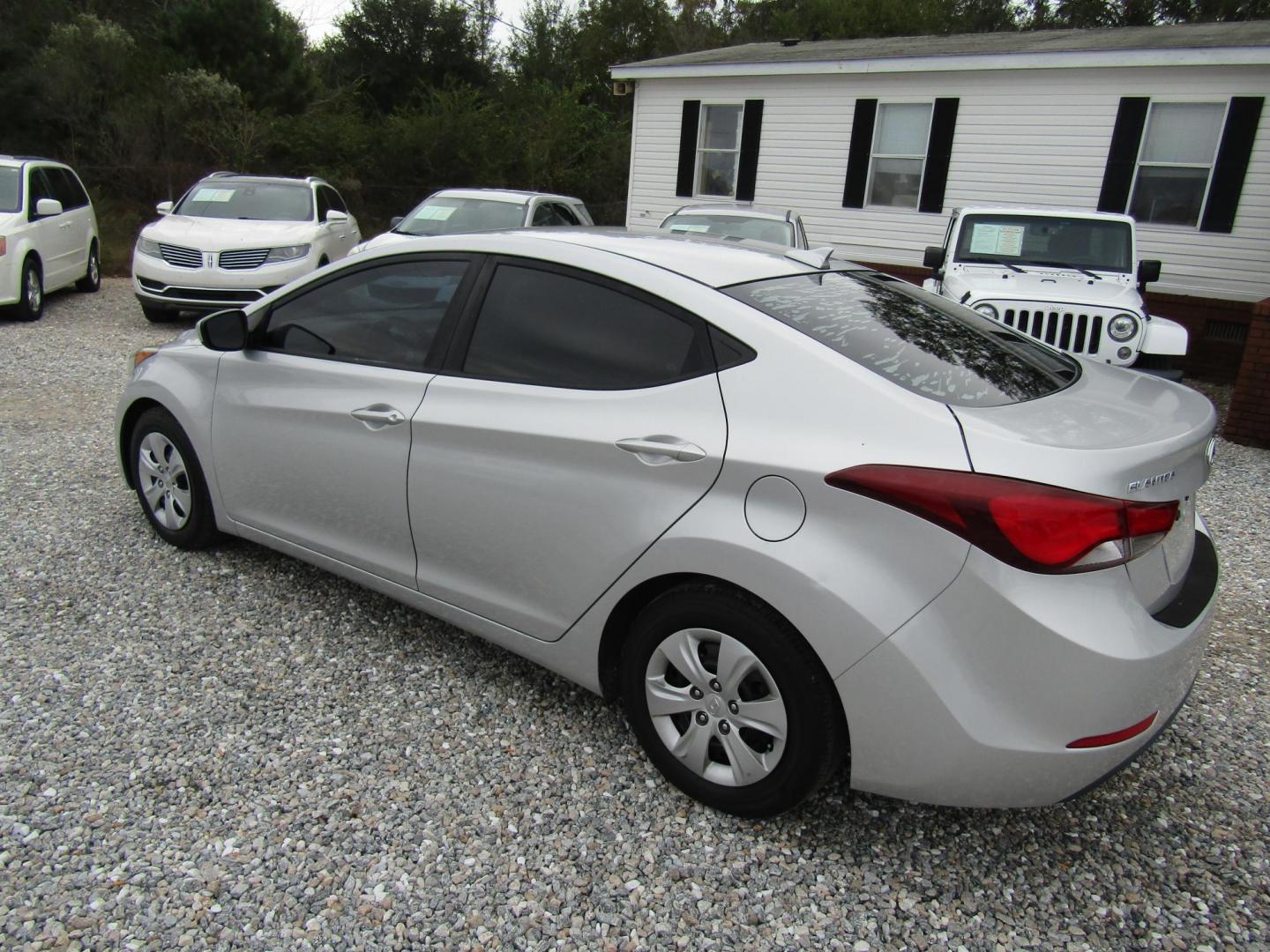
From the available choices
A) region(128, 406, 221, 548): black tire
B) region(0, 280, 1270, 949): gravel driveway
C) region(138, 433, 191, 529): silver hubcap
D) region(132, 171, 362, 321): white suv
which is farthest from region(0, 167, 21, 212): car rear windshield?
region(0, 280, 1270, 949): gravel driveway

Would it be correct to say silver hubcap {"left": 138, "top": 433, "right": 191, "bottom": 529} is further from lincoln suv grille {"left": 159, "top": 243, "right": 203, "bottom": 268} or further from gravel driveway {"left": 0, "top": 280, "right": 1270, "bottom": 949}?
lincoln suv grille {"left": 159, "top": 243, "right": 203, "bottom": 268}

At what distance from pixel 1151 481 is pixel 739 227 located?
797 centimetres

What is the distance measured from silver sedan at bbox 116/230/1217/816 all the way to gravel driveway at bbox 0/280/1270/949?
0.94ft

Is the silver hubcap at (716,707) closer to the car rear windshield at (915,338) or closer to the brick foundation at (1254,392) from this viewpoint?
the car rear windshield at (915,338)

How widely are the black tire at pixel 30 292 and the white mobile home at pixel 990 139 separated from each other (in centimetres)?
943

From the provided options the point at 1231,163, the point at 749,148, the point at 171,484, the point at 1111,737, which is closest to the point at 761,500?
the point at 1111,737

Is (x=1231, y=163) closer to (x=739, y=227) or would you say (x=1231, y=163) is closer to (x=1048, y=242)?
(x=1048, y=242)

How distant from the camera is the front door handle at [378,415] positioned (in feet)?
10.2

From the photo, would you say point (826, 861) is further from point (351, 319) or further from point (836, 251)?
point (836, 251)

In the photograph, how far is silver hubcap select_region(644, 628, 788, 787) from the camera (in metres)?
2.41

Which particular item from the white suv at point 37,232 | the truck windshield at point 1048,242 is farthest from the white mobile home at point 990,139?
the white suv at point 37,232

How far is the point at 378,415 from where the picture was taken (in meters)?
3.16

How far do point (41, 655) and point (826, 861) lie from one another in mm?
2814

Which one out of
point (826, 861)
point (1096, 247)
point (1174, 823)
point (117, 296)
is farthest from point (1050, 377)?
point (117, 296)
